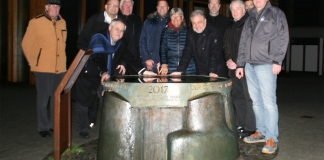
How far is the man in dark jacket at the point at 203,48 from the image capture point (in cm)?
558

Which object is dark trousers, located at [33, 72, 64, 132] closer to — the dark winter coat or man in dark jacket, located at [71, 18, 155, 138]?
man in dark jacket, located at [71, 18, 155, 138]

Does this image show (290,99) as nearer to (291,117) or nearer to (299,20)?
(291,117)

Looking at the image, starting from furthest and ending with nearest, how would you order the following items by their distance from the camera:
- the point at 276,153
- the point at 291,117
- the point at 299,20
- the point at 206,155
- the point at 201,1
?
the point at 299,20 < the point at 201,1 < the point at 291,117 < the point at 276,153 < the point at 206,155

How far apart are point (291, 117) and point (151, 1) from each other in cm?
866

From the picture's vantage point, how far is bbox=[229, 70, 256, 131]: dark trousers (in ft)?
18.6

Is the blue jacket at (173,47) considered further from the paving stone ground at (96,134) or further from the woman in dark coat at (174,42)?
the paving stone ground at (96,134)

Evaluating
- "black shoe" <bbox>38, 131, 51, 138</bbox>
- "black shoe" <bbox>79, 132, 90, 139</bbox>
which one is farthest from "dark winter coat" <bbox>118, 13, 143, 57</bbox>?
"black shoe" <bbox>38, 131, 51, 138</bbox>

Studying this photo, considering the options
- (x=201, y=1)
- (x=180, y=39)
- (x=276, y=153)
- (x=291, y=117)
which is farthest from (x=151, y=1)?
(x=276, y=153)

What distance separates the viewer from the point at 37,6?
12.8 meters

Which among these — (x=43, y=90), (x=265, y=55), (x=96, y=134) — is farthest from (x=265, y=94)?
(x=43, y=90)

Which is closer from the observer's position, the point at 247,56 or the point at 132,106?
the point at 132,106

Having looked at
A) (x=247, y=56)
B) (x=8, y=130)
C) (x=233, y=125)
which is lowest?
(x=8, y=130)

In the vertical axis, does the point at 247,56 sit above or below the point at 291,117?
above

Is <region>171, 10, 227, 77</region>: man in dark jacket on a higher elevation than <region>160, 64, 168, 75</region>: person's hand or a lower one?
higher
